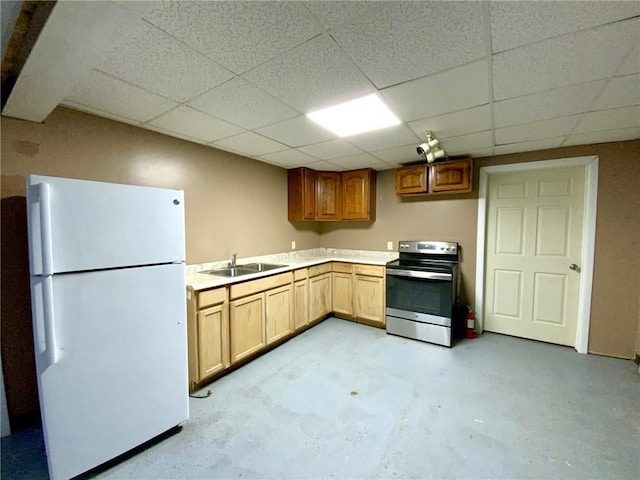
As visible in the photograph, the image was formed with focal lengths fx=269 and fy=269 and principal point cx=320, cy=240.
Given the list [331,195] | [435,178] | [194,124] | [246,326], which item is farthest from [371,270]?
[194,124]

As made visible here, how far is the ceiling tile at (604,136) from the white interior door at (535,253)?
357mm

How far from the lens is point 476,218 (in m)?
3.46

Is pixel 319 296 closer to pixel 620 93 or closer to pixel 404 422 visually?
pixel 404 422

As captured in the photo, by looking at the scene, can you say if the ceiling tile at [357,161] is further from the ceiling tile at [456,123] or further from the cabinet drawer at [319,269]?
the cabinet drawer at [319,269]

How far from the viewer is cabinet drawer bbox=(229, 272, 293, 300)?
254cm

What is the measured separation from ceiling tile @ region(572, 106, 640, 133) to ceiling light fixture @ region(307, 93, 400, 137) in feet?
5.03

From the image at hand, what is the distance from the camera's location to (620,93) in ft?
5.74

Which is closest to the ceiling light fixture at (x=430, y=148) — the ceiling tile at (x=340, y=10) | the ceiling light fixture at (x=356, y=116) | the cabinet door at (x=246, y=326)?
the ceiling light fixture at (x=356, y=116)

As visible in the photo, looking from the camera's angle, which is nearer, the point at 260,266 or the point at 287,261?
the point at 260,266

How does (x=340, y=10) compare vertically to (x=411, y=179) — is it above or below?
above

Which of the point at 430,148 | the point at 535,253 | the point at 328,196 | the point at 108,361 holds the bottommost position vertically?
the point at 108,361

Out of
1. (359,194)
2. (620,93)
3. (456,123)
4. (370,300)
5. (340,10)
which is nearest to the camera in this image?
(340,10)

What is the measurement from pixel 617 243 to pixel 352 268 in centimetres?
283

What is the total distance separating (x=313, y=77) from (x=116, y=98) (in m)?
1.36
